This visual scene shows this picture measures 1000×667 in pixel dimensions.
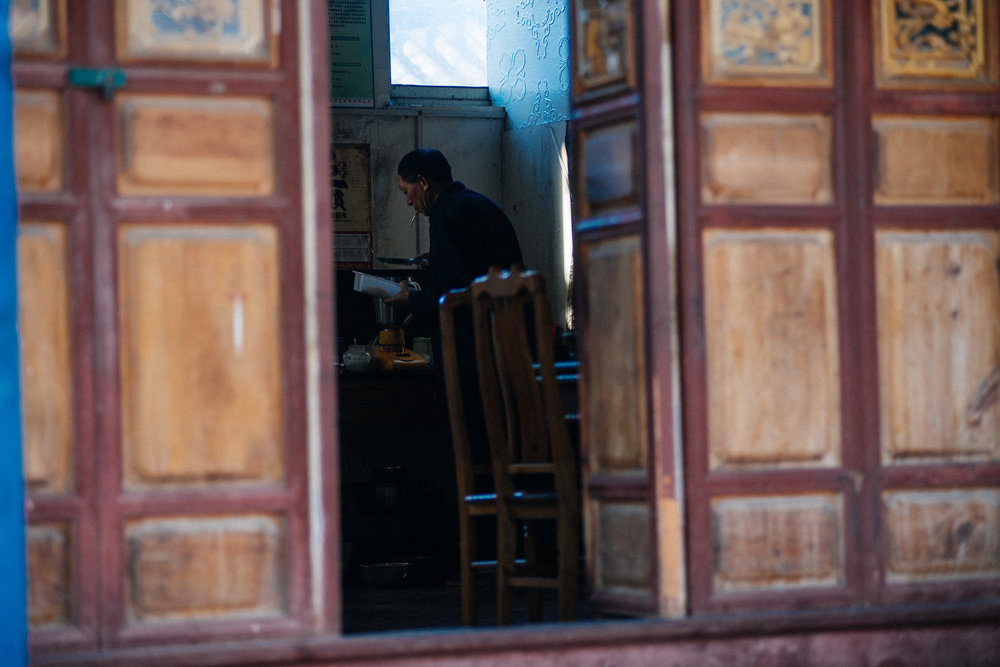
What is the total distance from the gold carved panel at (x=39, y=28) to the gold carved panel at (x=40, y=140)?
0.10 meters

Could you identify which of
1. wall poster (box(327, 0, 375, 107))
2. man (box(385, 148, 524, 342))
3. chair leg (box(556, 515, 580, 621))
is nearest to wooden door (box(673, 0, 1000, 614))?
chair leg (box(556, 515, 580, 621))

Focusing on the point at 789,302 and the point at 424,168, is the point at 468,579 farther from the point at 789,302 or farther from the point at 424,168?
the point at 424,168

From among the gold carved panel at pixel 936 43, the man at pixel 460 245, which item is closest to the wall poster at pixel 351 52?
the man at pixel 460 245

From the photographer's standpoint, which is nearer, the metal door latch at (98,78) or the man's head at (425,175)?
the metal door latch at (98,78)

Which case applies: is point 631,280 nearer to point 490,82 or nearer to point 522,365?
point 522,365

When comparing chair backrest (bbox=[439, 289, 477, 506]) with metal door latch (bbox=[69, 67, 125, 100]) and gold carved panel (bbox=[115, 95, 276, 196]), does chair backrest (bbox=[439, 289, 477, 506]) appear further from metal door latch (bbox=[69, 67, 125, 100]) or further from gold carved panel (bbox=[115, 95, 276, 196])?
metal door latch (bbox=[69, 67, 125, 100])

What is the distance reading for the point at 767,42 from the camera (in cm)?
359

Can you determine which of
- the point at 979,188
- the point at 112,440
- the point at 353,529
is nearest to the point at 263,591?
the point at 112,440

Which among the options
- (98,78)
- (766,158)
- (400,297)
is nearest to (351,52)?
(400,297)

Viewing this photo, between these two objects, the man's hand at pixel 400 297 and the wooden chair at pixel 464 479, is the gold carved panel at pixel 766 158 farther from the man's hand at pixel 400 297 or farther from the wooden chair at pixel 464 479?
the man's hand at pixel 400 297

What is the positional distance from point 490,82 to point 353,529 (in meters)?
2.74

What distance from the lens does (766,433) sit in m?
3.56

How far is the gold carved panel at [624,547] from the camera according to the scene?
11.6ft

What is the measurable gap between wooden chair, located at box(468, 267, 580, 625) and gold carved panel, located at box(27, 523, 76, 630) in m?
1.49
